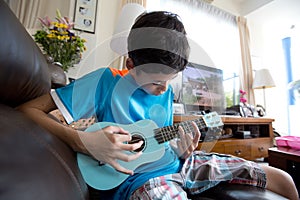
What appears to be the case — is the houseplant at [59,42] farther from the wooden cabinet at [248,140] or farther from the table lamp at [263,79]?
the table lamp at [263,79]

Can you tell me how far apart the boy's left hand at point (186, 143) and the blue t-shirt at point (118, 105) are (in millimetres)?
30

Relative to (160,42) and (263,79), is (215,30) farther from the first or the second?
(160,42)

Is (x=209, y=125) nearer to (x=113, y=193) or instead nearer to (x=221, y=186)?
(x=221, y=186)

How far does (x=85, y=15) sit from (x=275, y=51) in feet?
10.3

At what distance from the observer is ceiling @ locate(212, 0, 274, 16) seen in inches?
94.1

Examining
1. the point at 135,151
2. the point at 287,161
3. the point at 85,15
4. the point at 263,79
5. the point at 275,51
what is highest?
the point at 275,51

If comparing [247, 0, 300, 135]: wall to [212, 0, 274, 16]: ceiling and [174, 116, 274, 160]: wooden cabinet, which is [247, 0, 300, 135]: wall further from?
[174, 116, 274, 160]: wooden cabinet

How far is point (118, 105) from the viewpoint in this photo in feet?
1.78

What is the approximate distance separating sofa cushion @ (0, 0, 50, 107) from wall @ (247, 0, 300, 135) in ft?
9.87

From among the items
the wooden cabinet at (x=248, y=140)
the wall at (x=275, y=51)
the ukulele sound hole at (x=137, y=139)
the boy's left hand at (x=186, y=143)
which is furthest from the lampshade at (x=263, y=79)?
the ukulele sound hole at (x=137, y=139)

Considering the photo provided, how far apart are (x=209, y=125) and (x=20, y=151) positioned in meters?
0.67

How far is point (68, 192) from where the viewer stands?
28 centimetres

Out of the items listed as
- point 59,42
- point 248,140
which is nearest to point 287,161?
point 248,140

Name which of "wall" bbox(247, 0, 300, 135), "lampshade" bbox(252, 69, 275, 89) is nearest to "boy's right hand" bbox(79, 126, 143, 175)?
"lampshade" bbox(252, 69, 275, 89)
